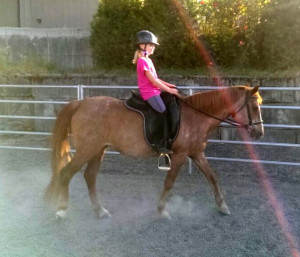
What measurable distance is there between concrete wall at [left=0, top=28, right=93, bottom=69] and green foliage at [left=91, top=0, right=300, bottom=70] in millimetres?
1072

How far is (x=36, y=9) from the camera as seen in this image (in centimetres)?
1458

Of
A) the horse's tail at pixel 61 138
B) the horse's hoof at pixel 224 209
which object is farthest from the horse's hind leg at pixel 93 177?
the horse's hoof at pixel 224 209

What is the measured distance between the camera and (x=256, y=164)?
7363mm

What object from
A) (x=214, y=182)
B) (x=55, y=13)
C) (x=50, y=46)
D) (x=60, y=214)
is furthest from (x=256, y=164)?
(x=55, y=13)

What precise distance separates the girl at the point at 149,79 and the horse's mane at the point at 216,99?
29 cm

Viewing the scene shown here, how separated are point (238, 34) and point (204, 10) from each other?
100cm

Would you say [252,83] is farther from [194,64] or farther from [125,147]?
[125,147]

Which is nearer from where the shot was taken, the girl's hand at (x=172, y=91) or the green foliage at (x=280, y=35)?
the girl's hand at (x=172, y=91)

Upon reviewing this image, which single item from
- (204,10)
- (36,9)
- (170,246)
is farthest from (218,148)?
(36,9)

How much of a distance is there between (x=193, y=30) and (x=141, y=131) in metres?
5.11

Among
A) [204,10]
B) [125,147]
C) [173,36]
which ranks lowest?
[125,147]

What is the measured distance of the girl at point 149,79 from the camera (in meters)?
4.75

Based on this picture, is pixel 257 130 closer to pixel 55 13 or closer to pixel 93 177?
pixel 93 177

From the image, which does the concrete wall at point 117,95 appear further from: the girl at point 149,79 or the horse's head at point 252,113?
the girl at point 149,79
